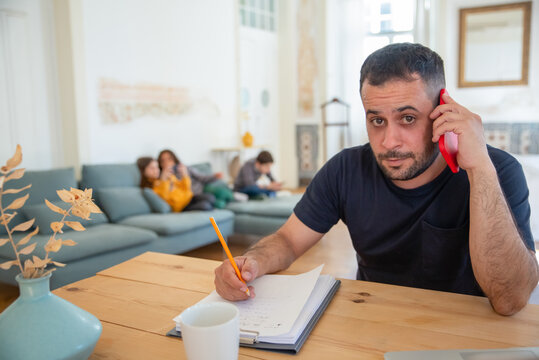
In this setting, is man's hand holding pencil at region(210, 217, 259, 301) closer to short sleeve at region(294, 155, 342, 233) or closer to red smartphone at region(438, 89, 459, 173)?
short sleeve at region(294, 155, 342, 233)

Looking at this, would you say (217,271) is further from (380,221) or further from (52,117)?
(52,117)

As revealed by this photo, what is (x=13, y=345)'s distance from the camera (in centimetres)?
60

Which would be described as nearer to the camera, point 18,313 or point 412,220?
point 18,313

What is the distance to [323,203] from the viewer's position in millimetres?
1363

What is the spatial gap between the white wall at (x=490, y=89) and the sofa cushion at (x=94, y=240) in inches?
201

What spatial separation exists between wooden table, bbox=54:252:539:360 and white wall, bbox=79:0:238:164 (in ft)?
9.96

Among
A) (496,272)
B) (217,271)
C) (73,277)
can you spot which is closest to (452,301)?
(496,272)

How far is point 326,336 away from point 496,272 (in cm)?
45

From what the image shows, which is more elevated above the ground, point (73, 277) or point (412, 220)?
point (412, 220)

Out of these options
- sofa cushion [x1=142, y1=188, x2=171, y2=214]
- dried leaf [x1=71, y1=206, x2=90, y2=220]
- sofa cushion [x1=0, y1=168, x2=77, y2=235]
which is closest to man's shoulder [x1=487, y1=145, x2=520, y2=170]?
dried leaf [x1=71, y1=206, x2=90, y2=220]

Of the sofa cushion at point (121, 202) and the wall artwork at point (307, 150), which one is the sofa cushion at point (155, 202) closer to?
the sofa cushion at point (121, 202)

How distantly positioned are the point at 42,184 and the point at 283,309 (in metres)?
2.85

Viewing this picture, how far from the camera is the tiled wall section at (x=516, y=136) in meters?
5.99

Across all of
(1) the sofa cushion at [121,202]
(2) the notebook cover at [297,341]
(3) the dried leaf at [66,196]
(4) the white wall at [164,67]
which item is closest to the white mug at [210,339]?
(2) the notebook cover at [297,341]
